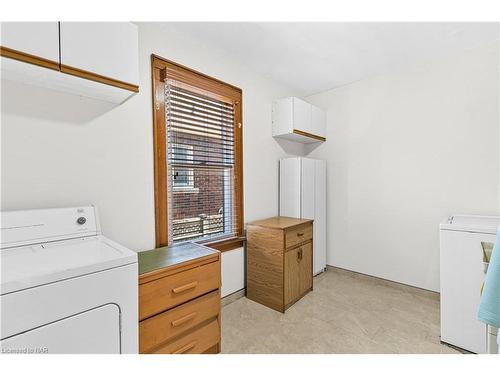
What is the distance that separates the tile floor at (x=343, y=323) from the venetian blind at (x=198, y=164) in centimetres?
89

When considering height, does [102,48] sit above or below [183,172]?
above

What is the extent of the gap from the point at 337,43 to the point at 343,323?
2582mm

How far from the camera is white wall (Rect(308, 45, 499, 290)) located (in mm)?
2363

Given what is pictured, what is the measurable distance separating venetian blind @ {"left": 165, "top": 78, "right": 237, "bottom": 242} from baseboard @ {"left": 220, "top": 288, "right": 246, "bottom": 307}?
63cm

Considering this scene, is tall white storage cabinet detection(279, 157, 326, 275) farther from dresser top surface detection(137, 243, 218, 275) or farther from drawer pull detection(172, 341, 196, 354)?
drawer pull detection(172, 341, 196, 354)

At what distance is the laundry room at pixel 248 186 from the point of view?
1.19 meters

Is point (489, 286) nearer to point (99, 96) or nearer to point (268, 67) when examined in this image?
point (99, 96)

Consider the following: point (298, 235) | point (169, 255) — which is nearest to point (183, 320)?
point (169, 255)

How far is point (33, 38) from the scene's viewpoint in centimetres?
116

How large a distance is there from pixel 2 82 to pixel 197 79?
1.35 meters

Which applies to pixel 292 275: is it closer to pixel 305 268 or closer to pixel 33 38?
pixel 305 268

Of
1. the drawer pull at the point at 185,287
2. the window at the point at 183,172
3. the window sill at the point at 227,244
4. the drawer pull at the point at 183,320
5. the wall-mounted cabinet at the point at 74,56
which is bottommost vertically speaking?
the drawer pull at the point at 183,320

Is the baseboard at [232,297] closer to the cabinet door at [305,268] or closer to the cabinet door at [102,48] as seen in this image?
the cabinet door at [305,268]

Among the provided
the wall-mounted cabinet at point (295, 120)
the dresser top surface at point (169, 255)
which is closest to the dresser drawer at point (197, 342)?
the dresser top surface at point (169, 255)
